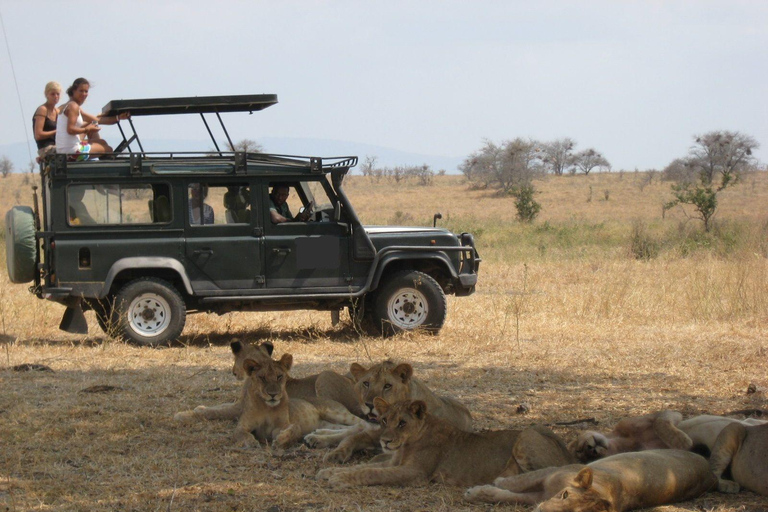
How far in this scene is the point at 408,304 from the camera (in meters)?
9.98

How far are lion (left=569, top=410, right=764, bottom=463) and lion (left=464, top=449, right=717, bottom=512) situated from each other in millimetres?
333

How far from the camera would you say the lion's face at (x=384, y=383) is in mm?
5238

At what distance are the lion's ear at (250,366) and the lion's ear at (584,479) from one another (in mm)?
2426

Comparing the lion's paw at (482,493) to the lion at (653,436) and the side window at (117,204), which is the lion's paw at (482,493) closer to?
the lion at (653,436)

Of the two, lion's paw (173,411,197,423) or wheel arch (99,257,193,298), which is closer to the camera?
lion's paw (173,411,197,423)

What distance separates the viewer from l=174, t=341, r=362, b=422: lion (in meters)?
6.07

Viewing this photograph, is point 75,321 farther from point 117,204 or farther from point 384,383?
point 384,383

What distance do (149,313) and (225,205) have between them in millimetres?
1361

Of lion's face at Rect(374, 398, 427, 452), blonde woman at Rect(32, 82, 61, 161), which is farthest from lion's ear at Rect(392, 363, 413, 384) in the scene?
blonde woman at Rect(32, 82, 61, 161)

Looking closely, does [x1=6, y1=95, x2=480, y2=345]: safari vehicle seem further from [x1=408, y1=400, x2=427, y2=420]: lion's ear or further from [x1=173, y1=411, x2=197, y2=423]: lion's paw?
[x1=408, y1=400, x2=427, y2=420]: lion's ear

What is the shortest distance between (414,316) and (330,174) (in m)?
1.78

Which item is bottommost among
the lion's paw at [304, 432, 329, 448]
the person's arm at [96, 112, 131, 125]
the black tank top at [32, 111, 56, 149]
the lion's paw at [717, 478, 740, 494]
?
the lion's paw at [717, 478, 740, 494]

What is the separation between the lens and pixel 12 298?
475 inches

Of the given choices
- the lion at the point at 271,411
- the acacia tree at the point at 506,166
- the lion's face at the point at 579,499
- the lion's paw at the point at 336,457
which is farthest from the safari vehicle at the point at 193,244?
the acacia tree at the point at 506,166
